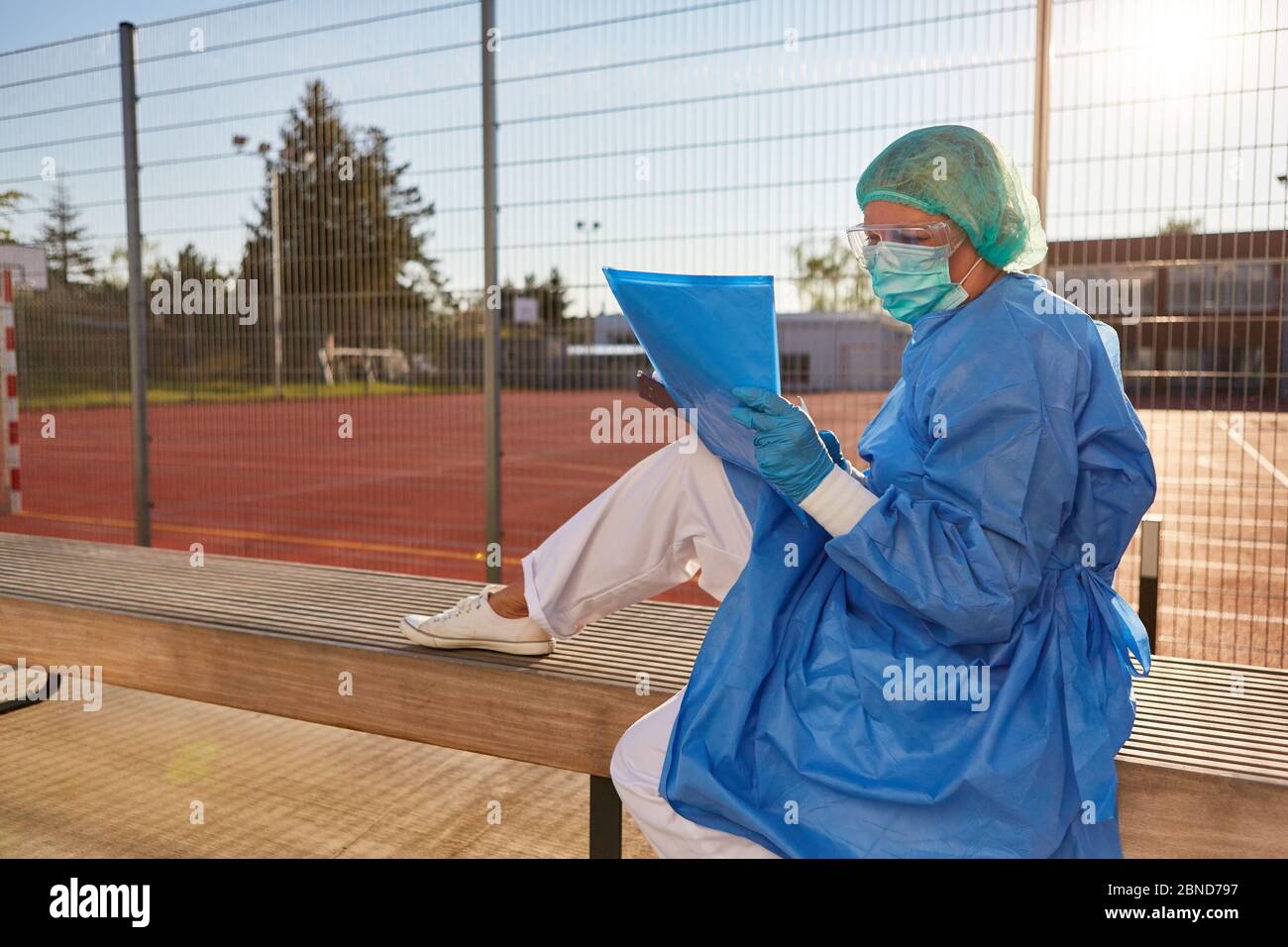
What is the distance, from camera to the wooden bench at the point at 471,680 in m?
1.90

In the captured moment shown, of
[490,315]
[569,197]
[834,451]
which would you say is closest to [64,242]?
[490,315]

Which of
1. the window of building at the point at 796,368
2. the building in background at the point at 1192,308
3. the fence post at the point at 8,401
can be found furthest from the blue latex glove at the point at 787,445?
the fence post at the point at 8,401

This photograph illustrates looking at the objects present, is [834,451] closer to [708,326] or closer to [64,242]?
[708,326]

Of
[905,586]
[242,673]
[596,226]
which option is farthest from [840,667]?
[596,226]

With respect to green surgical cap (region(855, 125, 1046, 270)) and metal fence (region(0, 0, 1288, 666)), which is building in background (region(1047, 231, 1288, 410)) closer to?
metal fence (region(0, 0, 1288, 666))

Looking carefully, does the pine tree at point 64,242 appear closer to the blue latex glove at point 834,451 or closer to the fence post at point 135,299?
the fence post at point 135,299

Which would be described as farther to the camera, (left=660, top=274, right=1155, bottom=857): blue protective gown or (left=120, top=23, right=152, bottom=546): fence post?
(left=120, top=23, right=152, bottom=546): fence post

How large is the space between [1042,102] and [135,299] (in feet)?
14.2

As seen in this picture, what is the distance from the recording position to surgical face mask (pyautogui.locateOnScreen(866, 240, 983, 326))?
76.1 inches

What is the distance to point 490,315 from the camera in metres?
4.32

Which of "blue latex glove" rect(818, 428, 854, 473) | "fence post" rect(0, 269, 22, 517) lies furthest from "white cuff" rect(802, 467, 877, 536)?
"fence post" rect(0, 269, 22, 517)

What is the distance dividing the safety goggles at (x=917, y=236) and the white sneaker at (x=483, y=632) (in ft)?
3.85

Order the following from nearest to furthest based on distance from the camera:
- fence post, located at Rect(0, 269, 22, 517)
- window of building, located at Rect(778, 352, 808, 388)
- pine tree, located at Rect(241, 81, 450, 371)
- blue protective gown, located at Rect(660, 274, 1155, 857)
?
1. blue protective gown, located at Rect(660, 274, 1155, 857)
2. window of building, located at Rect(778, 352, 808, 388)
3. pine tree, located at Rect(241, 81, 450, 371)
4. fence post, located at Rect(0, 269, 22, 517)

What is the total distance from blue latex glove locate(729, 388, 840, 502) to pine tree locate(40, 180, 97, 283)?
5222 millimetres
